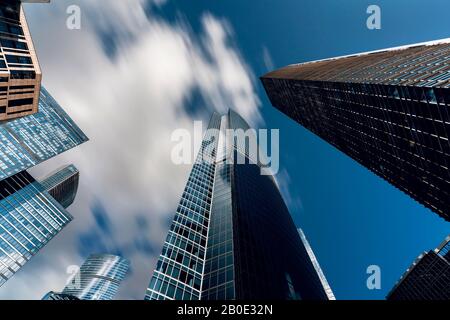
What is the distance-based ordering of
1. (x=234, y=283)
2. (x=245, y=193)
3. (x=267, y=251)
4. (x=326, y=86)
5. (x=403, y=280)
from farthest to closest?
(x=403, y=280) < (x=245, y=193) < (x=326, y=86) < (x=267, y=251) < (x=234, y=283)

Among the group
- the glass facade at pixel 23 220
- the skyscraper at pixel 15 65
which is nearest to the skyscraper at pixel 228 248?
the skyscraper at pixel 15 65

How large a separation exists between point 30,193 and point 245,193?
138750mm

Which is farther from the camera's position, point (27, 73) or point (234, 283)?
point (27, 73)

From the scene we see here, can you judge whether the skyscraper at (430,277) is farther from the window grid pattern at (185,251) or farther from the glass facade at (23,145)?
the glass facade at (23,145)

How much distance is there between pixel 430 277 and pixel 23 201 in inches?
7822

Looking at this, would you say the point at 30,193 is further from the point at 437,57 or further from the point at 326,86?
the point at 437,57

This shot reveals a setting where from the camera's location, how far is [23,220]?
150m

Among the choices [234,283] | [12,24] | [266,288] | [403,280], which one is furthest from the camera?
[403,280]

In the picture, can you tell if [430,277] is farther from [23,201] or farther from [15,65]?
[23,201]

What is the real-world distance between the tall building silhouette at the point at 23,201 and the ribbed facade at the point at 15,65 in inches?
3192

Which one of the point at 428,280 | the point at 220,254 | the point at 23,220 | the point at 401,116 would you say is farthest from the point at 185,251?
the point at 23,220

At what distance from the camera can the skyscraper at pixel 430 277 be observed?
114m
